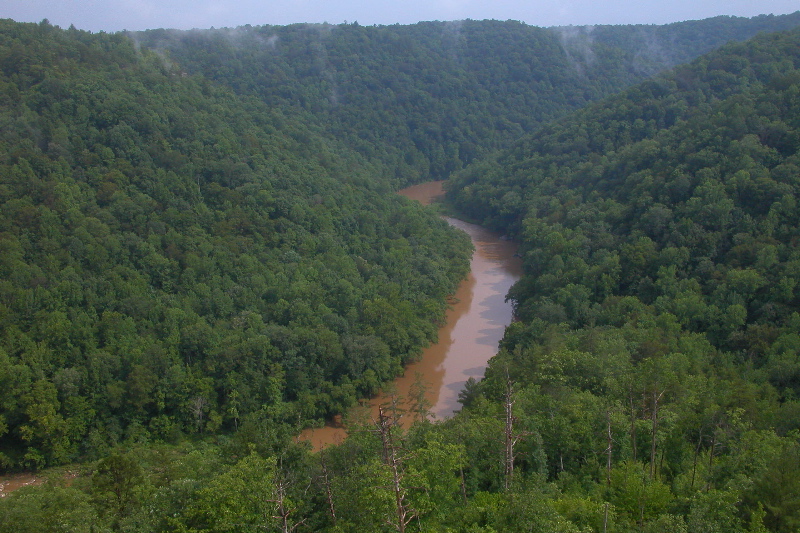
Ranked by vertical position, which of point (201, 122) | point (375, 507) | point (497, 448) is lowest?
point (497, 448)

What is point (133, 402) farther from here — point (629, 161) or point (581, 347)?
point (629, 161)

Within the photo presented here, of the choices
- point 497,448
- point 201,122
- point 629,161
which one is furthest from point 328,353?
point 629,161

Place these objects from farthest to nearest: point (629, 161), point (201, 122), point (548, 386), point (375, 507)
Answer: point (629, 161)
point (201, 122)
point (548, 386)
point (375, 507)

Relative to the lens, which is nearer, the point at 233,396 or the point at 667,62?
the point at 233,396

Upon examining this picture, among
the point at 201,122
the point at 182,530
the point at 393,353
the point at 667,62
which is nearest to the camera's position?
the point at 182,530

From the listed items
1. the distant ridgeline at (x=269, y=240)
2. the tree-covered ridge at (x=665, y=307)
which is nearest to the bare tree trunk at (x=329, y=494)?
the distant ridgeline at (x=269, y=240)

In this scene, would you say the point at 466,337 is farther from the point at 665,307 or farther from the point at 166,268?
the point at 166,268

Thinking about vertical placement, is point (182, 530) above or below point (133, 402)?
above
